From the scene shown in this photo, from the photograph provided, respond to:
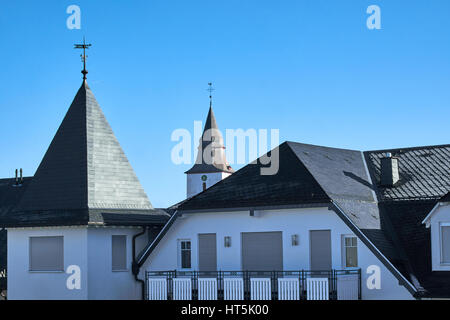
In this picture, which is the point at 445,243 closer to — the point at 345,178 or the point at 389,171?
the point at 345,178

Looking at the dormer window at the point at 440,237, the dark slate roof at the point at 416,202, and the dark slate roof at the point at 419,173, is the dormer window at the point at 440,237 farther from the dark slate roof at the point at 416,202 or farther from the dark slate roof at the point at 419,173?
the dark slate roof at the point at 419,173

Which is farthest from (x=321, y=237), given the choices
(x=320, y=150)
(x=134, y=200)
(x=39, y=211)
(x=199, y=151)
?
(x=199, y=151)

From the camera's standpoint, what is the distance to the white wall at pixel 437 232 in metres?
25.0

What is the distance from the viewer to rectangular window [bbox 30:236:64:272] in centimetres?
2897

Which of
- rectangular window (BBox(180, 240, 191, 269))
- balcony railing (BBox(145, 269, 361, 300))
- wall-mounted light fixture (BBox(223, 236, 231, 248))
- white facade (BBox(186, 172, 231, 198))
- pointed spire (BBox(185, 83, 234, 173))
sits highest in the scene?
pointed spire (BBox(185, 83, 234, 173))

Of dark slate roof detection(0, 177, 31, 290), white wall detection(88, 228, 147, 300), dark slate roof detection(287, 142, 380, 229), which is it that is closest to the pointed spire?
dark slate roof detection(0, 177, 31, 290)

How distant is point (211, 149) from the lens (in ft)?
385

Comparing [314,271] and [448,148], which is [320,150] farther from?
[314,271]

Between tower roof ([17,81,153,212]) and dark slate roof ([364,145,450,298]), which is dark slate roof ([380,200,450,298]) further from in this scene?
tower roof ([17,81,153,212])

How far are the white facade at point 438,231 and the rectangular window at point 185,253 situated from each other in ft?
30.4

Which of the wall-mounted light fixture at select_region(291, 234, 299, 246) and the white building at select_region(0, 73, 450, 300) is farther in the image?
the wall-mounted light fixture at select_region(291, 234, 299, 246)

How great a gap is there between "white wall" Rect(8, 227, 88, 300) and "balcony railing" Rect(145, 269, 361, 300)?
2.66 metres

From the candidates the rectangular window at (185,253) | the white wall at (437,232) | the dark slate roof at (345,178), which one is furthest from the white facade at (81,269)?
the white wall at (437,232)
